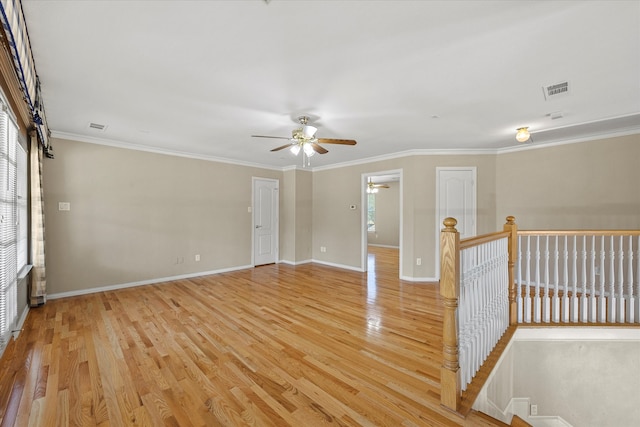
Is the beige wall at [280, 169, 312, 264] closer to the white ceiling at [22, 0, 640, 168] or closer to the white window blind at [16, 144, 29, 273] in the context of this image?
the white ceiling at [22, 0, 640, 168]

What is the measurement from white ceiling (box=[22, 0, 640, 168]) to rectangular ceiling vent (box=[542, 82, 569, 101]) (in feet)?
0.21

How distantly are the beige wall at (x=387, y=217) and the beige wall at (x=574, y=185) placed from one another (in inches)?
189

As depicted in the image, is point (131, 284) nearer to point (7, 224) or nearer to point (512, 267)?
point (7, 224)

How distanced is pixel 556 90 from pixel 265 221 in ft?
17.9

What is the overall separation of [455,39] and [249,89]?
68.7 inches

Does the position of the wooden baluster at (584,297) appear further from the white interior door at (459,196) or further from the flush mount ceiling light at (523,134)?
the white interior door at (459,196)

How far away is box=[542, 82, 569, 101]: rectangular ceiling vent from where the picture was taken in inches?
99.3

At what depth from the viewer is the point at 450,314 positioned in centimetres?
188

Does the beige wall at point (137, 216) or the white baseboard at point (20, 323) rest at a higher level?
the beige wall at point (137, 216)

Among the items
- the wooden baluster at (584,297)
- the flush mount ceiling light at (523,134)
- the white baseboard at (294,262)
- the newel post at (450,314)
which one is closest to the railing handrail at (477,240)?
the newel post at (450,314)

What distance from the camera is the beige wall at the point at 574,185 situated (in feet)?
12.7

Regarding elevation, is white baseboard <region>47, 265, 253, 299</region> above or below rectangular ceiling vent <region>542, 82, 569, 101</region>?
below

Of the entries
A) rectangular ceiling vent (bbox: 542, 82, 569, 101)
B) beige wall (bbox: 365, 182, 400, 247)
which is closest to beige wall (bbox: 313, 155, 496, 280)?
rectangular ceiling vent (bbox: 542, 82, 569, 101)

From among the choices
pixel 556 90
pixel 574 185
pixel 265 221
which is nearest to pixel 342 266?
pixel 265 221
